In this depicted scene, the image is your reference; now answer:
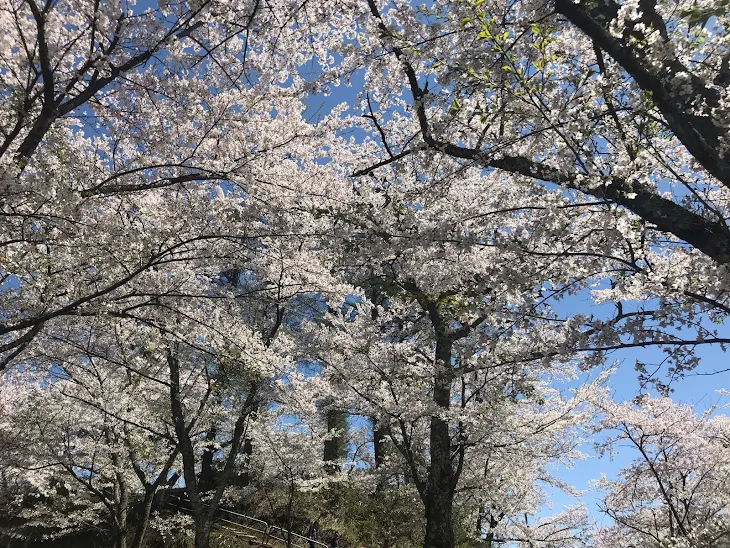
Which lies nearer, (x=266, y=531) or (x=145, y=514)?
(x=145, y=514)

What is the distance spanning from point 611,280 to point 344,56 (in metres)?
3.52

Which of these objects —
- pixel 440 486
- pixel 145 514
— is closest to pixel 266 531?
pixel 145 514

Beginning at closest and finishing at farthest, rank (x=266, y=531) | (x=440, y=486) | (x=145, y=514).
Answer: (x=440, y=486) < (x=145, y=514) < (x=266, y=531)

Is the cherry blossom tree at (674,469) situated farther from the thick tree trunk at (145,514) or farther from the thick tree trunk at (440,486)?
the thick tree trunk at (145,514)

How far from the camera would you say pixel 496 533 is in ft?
44.2

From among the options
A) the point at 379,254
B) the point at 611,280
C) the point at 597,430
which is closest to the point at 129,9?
the point at 379,254

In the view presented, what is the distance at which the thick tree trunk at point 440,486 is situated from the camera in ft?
23.2

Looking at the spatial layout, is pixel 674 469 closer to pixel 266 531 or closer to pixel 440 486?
pixel 440 486

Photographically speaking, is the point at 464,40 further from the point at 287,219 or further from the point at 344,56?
the point at 287,219

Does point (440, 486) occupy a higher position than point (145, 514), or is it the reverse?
point (440, 486)

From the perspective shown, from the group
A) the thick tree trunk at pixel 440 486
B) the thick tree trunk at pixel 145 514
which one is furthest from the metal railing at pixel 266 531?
the thick tree trunk at pixel 440 486

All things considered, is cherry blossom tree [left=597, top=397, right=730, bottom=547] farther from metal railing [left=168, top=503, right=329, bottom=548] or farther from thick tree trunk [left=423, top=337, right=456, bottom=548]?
metal railing [left=168, top=503, right=329, bottom=548]

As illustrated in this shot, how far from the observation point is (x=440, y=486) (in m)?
7.38

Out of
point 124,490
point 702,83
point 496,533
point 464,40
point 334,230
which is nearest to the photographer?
point 702,83
